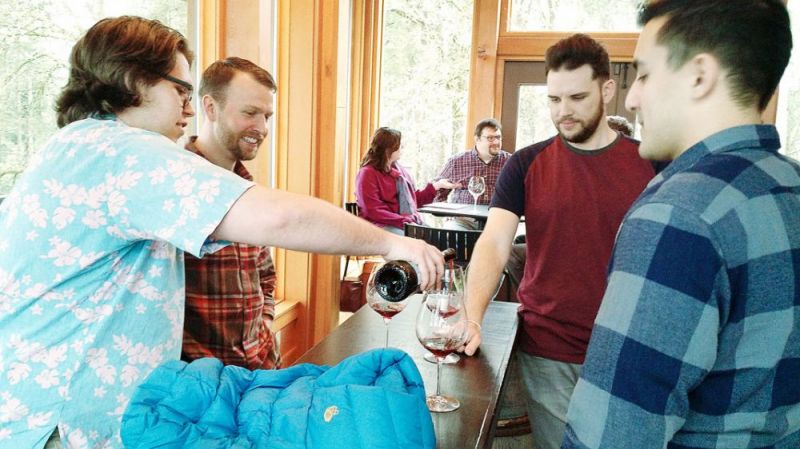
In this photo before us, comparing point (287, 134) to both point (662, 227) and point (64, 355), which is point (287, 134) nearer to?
point (64, 355)

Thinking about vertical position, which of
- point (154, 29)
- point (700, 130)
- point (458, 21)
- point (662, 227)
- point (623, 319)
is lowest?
point (623, 319)

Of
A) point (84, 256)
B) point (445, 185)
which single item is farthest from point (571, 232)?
point (445, 185)

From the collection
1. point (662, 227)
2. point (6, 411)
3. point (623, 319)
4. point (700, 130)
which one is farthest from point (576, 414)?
point (6, 411)

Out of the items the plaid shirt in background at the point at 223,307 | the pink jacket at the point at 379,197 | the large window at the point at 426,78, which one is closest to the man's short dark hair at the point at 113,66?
the plaid shirt in background at the point at 223,307

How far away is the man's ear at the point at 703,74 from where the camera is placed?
2.89 ft

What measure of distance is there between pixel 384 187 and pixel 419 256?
3.80m

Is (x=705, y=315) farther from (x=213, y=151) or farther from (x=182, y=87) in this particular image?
(x=213, y=151)

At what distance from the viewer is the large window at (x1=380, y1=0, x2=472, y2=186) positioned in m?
5.96

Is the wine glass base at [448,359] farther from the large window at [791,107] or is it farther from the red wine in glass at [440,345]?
the large window at [791,107]

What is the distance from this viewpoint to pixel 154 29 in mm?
1284

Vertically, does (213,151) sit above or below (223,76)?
below

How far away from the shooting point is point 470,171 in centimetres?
546

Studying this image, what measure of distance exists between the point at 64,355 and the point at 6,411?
0.13 meters

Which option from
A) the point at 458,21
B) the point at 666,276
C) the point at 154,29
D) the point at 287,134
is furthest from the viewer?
the point at 458,21
